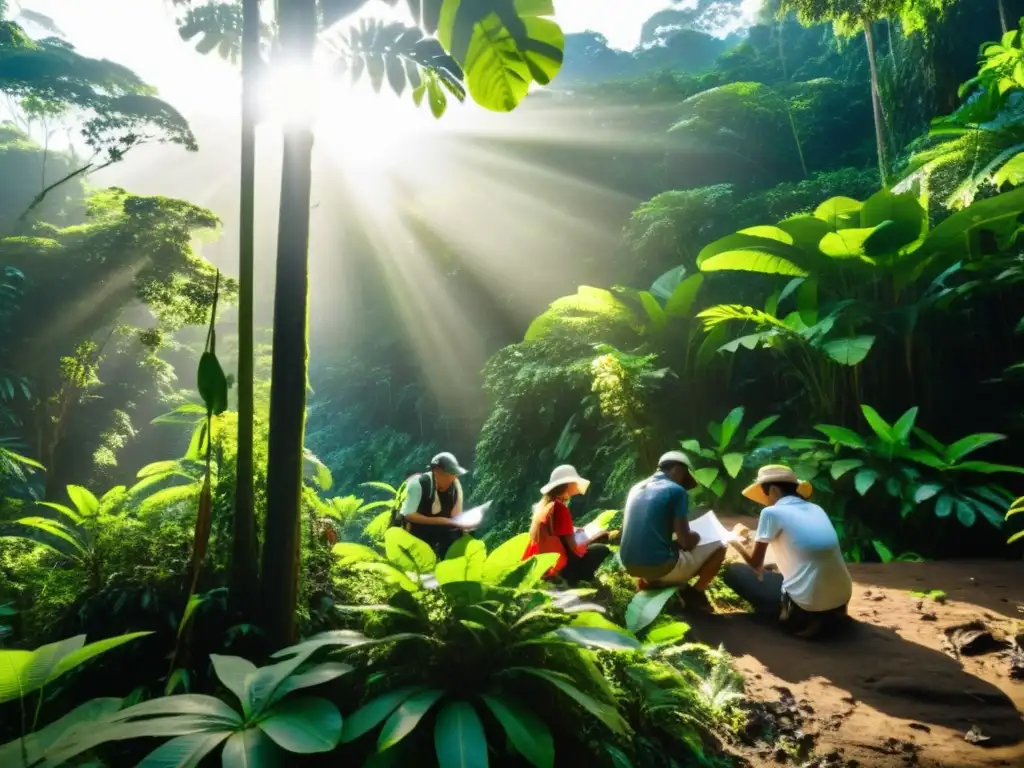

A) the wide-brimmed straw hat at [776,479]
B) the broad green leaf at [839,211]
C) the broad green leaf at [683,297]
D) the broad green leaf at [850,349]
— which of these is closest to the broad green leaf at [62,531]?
the wide-brimmed straw hat at [776,479]

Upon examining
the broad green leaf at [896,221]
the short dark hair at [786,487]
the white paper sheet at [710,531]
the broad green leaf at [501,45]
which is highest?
the broad green leaf at [501,45]

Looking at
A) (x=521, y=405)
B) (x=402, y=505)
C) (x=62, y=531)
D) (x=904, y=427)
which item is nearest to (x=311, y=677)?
(x=62, y=531)

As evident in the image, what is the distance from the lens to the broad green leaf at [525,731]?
5.07 feet

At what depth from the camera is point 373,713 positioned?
1.65 m

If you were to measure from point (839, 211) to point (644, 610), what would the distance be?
19.9 ft

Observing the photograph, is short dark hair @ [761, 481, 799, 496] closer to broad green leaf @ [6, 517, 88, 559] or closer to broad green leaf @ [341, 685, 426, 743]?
broad green leaf @ [341, 685, 426, 743]

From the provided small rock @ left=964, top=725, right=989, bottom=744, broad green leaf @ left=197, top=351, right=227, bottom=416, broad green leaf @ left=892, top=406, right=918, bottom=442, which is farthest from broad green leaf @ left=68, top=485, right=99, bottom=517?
broad green leaf @ left=892, top=406, right=918, bottom=442

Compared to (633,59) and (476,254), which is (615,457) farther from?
(633,59)

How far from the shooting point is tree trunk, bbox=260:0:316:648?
2.19 m

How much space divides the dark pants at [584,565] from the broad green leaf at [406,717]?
2.18 meters

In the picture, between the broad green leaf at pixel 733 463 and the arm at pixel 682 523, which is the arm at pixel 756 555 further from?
the broad green leaf at pixel 733 463

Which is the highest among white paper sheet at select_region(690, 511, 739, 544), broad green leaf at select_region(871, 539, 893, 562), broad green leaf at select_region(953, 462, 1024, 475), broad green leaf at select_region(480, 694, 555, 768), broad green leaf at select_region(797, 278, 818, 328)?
broad green leaf at select_region(797, 278, 818, 328)

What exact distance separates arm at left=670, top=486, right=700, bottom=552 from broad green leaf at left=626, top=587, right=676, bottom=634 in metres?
0.73

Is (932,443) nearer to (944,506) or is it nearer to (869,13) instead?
(944,506)
